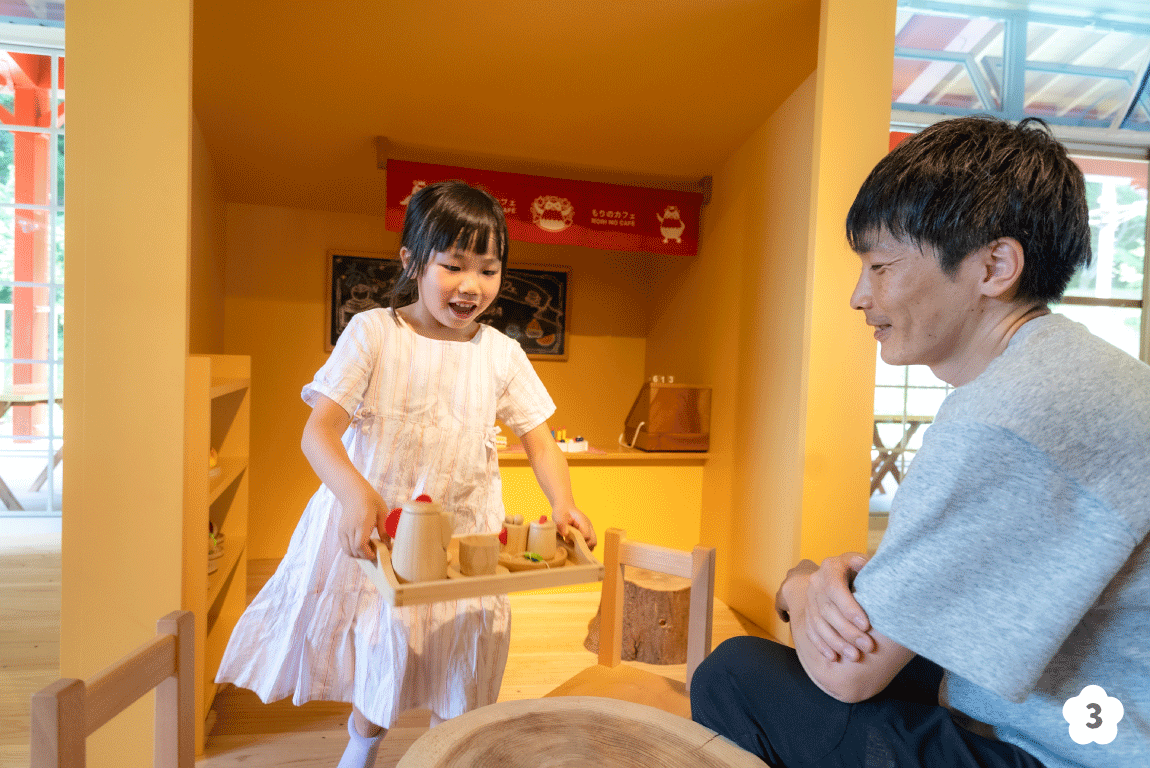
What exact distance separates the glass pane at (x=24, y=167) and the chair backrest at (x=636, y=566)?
5.17m

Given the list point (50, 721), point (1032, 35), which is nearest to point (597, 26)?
point (50, 721)

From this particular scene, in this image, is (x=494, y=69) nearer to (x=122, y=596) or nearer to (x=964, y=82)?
(x=122, y=596)

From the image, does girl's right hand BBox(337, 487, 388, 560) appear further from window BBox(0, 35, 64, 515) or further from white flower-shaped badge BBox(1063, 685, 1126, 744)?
window BBox(0, 35, 64, 515)

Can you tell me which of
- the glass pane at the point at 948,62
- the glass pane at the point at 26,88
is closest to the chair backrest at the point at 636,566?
the glass pane at the point at 948,62

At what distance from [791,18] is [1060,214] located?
2003 millimetres

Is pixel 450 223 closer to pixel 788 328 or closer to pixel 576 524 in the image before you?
pixel 576 524

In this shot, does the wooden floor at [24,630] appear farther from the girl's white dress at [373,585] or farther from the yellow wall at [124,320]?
the girl's white dress at [373,585]

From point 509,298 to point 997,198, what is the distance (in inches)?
166

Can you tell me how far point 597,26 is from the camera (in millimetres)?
2602

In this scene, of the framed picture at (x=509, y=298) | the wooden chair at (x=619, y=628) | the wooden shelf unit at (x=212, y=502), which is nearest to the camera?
the wooden chair at (x=619, y=628)

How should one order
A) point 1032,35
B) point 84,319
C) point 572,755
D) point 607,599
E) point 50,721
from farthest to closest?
point 1032,35
point 84,319
point 607,599
point 572,755
point 50,721

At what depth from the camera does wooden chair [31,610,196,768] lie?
0.74 meters

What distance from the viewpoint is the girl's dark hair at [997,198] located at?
0.90 meters

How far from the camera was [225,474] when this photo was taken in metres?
A: 2.45
